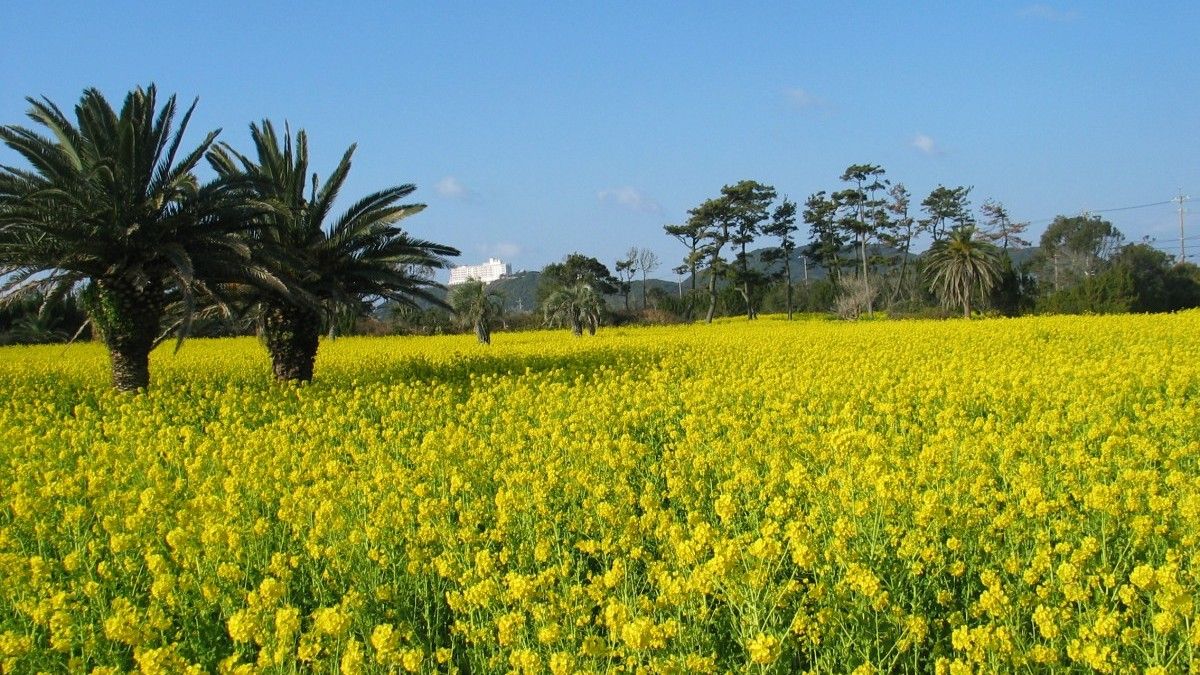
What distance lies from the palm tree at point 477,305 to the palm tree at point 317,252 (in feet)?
40.0

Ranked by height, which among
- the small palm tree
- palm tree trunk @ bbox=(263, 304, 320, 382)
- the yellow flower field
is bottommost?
the yellow flower field

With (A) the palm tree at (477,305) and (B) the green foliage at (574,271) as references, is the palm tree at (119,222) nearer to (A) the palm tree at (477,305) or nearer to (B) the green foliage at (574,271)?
(A) the palm tree at (477,305)

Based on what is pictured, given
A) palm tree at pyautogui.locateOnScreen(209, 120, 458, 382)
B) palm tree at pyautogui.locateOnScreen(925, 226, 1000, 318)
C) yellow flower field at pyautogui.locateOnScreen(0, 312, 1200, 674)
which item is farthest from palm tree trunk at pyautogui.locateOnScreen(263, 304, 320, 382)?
palm tree at pyautogui.locateOnScreen(925, 226, 1000, 318)

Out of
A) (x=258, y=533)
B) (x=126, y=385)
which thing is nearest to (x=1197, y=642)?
(x=258, y=533)

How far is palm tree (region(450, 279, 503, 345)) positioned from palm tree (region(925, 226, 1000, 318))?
22856mm

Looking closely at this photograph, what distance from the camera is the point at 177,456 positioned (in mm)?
7316

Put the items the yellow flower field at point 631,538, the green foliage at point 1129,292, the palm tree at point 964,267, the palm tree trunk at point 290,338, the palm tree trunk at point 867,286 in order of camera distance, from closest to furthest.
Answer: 1. the yellow flower field at point 631,538
2. the palm tree trunk at point 290,338
3. the palm tree at point 964,267
4. the green foliage at point 1129,292
5. the palm tree trunk at point 867,286

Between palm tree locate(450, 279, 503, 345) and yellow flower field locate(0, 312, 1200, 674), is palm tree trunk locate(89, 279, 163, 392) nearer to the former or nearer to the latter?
yellow flower field locate(0, 312, 1200, 674)

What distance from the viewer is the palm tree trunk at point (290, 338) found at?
1478cm

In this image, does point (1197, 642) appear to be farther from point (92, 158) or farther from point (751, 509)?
point (92, 158)

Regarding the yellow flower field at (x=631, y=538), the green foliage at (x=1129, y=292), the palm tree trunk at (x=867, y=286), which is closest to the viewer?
the yellow flower field at (x=631, y=538)

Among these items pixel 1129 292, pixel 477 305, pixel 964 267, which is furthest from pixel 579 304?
pixel 1129 292

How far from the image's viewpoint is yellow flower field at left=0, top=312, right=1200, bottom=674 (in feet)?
10.4

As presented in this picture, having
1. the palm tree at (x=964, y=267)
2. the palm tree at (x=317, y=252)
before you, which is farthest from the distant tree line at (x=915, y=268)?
the palm tree at (x=317, y=252)
